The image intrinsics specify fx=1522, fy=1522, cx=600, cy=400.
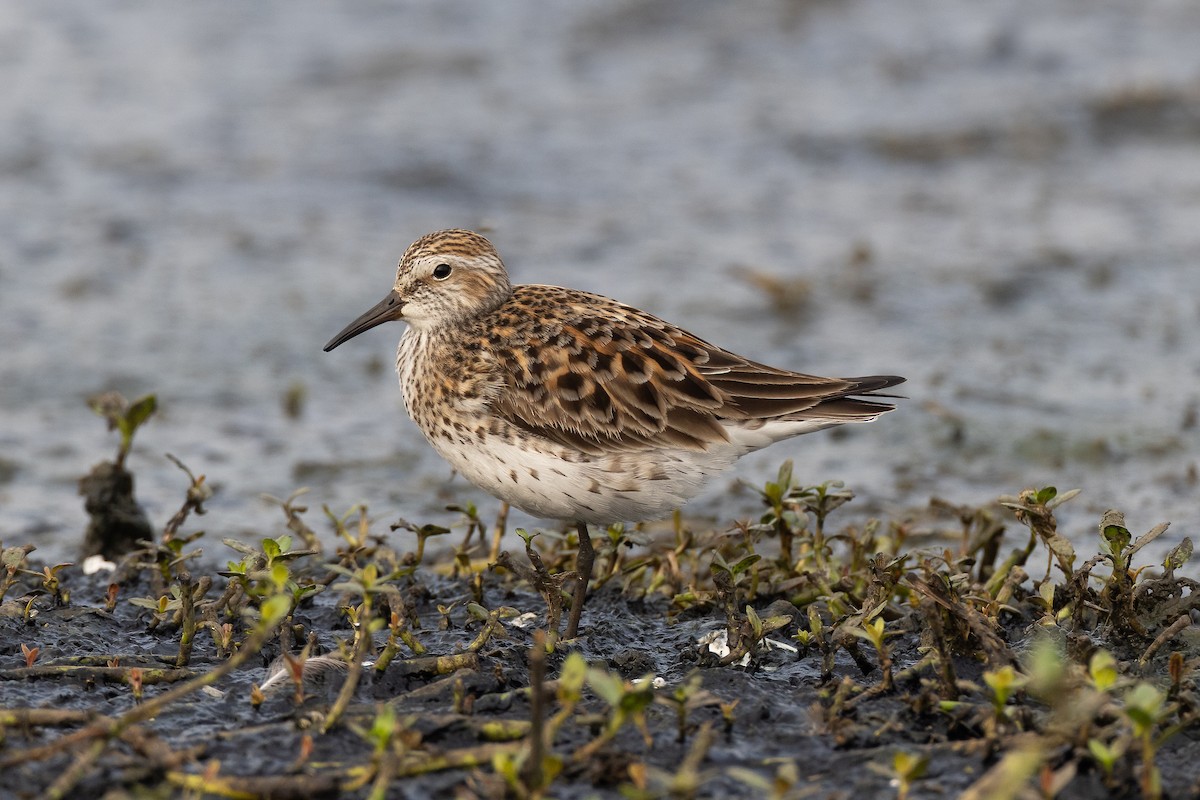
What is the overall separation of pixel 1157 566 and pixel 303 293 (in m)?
5.99

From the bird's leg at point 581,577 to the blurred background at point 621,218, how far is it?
85.0 inches

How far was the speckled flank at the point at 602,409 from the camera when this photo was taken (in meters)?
5.48

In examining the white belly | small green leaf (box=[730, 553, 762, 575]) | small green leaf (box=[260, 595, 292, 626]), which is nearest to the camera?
small green leaf (box=[260, 595, 292, 626])

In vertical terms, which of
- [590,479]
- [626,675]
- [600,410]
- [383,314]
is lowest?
[626,675]

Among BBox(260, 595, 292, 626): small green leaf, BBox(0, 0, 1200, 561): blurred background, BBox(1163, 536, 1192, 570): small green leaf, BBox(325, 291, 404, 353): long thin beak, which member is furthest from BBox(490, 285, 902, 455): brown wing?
BBox(0, 0, 1200, 561): blurred background

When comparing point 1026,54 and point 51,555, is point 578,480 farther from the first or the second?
point 1026,54

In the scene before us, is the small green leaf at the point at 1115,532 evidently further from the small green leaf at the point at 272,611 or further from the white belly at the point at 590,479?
the small green leaf at the point at 272,611

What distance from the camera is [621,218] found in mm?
11648

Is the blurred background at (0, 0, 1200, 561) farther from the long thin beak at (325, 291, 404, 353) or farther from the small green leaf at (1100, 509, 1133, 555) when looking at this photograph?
the small green leaf at (1100, 509, 1133, 555)

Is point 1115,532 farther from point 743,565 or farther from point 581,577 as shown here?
point 581,577

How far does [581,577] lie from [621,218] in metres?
6.38

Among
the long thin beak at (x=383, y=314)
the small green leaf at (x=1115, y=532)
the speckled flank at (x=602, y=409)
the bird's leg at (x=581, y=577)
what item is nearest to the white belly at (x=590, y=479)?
the speckled flank at (x=602, y=409)

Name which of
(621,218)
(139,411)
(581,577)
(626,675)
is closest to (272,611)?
(626,675)

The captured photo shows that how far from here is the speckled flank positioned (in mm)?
5484
